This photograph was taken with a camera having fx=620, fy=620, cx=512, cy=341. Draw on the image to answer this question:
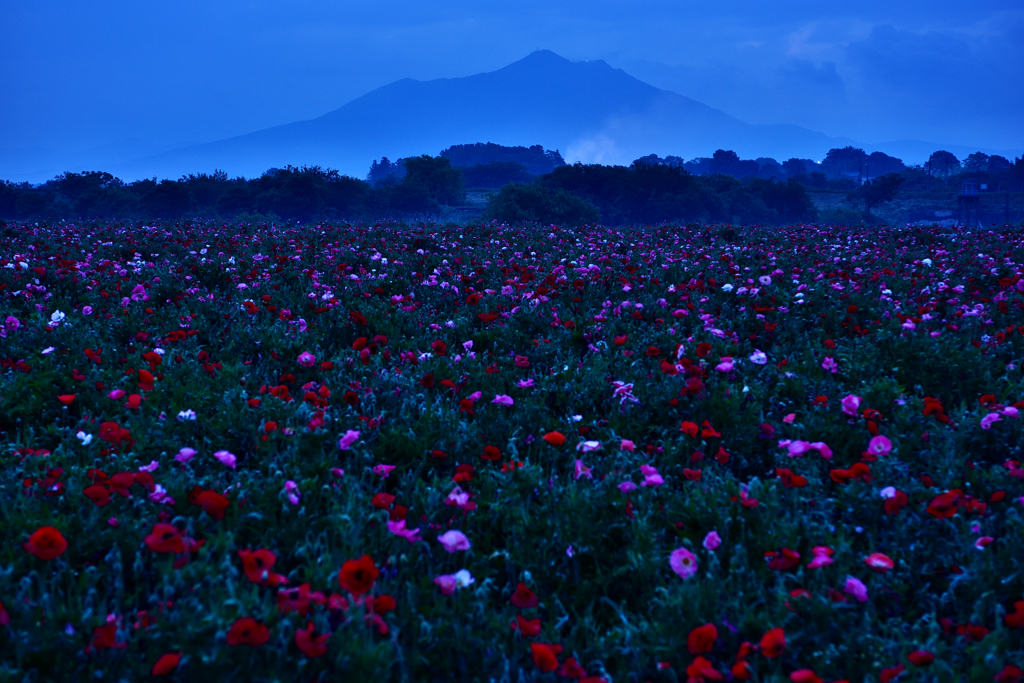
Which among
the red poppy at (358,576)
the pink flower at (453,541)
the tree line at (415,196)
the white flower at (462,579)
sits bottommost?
the white flower at (462,579)

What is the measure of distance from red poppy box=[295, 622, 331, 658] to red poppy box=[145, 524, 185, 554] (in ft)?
2.00

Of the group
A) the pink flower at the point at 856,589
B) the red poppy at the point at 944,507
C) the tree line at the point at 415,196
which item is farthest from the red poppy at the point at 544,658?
the tree line at the point at 415,196

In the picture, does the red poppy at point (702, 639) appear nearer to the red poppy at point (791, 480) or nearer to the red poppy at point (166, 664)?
the red poppy at point (791, 480)

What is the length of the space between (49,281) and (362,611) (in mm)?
7802

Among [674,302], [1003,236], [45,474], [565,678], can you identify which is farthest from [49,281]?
[1003,236]

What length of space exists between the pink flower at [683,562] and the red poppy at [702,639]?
355 millimetres

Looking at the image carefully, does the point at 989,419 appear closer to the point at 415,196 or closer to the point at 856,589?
the point at 856,589

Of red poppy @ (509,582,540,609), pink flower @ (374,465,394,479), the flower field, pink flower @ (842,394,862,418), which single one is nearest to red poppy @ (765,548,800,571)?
the flower field

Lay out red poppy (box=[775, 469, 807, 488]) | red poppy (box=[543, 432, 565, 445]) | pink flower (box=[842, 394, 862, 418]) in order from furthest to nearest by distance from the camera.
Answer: pink flower (box=[842, 394, 862, 418])
red poppy (box=[543, 432, 565, 445])
red poppy (box=[775, 469, 807, 488])

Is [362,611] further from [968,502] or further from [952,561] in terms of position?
[968,502]

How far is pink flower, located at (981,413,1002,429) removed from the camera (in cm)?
325

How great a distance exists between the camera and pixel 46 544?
2010 millimetres

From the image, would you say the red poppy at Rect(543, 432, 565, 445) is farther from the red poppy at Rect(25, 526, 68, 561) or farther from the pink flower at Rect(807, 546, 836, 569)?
the red poppy at Rect(25, 526, 68, 561)

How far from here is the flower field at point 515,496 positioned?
1.98m
